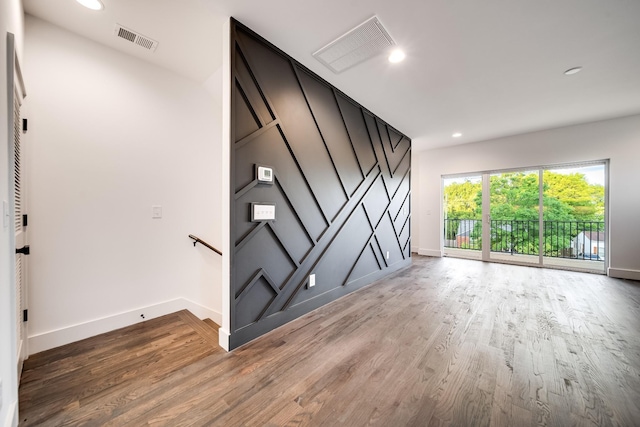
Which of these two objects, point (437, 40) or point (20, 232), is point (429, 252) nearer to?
point (437, 40)

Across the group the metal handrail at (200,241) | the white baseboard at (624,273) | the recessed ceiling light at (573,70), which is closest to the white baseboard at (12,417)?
the metal handrail at (200,241)

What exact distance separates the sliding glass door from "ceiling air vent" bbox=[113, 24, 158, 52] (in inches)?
249

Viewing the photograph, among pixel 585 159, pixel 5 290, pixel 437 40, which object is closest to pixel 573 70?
pixel 437 40

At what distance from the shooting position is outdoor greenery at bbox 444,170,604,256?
4.64m

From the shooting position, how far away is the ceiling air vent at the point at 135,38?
2059 millimetres

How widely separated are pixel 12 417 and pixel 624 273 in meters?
7.44

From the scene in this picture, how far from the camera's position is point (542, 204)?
4844 mm

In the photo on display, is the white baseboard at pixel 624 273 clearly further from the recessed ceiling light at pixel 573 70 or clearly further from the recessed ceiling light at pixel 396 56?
the recessed ceiling light at pixel 396 56

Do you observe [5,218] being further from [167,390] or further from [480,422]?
[480,422]

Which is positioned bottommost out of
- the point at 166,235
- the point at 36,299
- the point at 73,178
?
the point at 36,299

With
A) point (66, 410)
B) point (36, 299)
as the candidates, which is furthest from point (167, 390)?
point (36, 299)

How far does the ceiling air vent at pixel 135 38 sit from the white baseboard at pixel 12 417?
2.76m

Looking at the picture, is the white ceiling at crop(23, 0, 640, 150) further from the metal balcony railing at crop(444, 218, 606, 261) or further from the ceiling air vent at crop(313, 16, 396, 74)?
the metal balcony railing at crop(444, 218, 606, 261)

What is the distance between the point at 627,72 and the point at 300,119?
389 centimetres
